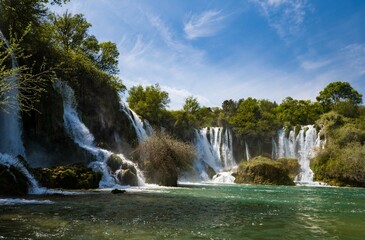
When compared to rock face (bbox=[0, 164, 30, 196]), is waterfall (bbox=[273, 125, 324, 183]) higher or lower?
higher

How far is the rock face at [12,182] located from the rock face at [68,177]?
230 cm

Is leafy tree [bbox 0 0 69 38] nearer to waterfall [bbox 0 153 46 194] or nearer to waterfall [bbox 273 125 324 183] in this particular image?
waterfall [bbox 0 153 46 194]

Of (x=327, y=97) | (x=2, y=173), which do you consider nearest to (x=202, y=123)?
(x=327, y=97)

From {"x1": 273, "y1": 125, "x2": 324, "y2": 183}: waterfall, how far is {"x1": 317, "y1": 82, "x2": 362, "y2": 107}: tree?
31.4 metres

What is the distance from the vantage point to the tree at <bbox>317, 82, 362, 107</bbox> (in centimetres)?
9281

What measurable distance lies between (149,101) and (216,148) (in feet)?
52.1

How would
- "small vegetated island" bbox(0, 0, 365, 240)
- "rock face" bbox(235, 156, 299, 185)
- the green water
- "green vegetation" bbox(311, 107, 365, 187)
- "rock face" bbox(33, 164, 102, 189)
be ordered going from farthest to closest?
"green vegetation" bbox(311, 107, 365, 187)
"rock face" bbox(235, 156, 299, 185)
"rock face" bbox(33, 164, 102, 189)
"small vegetated island" bbox(0, 0, 365, 240)
the green water

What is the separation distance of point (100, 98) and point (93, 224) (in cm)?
3383

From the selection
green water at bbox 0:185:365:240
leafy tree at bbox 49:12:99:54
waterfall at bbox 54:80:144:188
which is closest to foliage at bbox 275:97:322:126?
leafy tree at bbox 49:12:99:54

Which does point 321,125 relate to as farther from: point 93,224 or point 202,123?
point 93,224

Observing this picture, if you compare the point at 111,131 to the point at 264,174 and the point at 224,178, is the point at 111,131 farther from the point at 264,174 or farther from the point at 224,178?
the point at 264,174

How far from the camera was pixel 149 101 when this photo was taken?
198 ft

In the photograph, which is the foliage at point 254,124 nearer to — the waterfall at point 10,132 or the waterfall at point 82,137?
the waterfall at point 82,137

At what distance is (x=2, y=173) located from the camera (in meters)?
18.6
